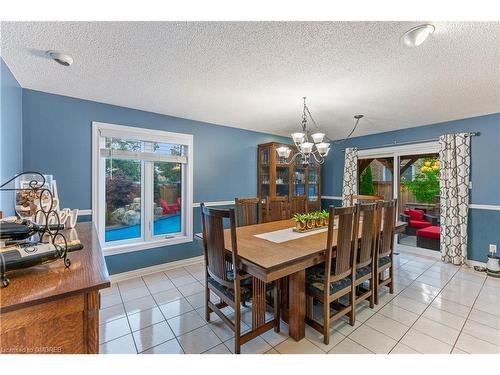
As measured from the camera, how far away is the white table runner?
210cm

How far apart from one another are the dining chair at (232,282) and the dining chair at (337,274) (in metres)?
0.33

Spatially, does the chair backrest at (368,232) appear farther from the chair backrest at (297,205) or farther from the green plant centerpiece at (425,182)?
the green plant centerpiece at (425,182)

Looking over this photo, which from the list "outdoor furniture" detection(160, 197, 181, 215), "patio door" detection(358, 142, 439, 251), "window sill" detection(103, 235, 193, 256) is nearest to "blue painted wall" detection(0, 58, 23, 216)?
"window sill" detection(103, 235, 193, 256)

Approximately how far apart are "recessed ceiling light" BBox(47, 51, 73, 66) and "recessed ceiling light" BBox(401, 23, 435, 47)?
2434 millimetres

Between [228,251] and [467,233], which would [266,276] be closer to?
[228,251]

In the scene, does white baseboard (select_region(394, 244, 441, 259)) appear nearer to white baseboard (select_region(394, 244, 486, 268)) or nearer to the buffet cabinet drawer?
white baseboard (select_region(394, 244, 486, 268))

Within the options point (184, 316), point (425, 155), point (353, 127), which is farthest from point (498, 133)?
point (184, 316)

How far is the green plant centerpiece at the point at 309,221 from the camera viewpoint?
2.41 metres

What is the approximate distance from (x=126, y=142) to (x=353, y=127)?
360cm

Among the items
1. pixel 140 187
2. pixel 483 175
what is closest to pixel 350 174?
pixel 483 175

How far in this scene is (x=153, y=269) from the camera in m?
3.19

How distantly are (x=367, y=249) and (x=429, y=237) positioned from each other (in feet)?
8.83

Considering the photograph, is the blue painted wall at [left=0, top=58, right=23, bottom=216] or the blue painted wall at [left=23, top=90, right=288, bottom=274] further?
the blue painted wall at [left=23, top=90, right=288, bottom=274]

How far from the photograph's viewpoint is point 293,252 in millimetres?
1710
